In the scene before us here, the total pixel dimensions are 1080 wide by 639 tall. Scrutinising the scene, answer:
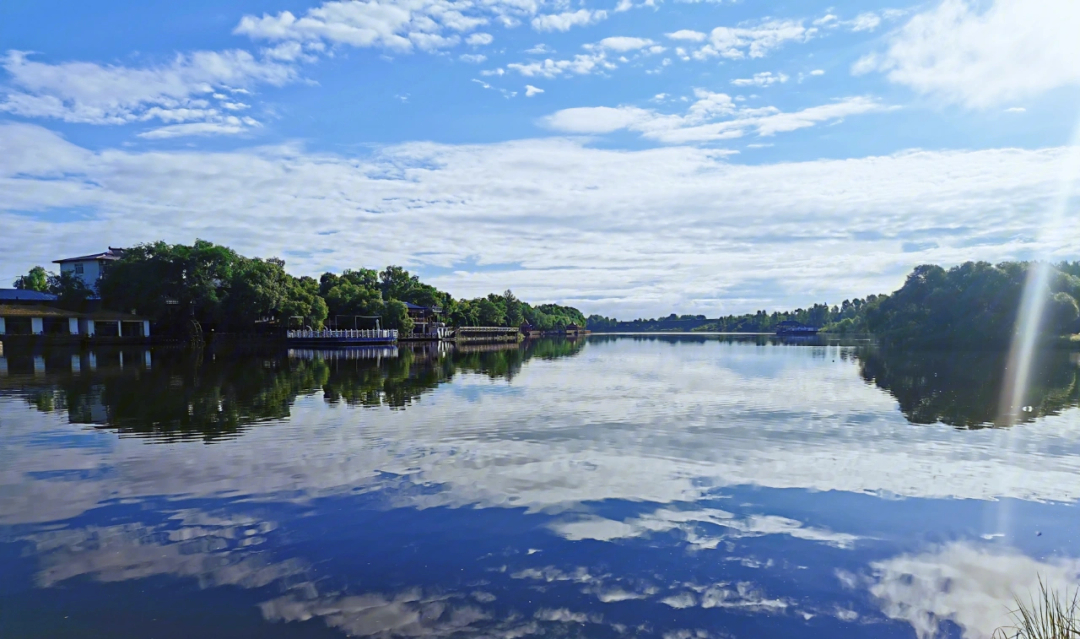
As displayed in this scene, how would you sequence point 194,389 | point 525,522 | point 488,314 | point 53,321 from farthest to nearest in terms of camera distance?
1. point 488,314
2. point 53,321
3. point 194,389
4. point 525,522

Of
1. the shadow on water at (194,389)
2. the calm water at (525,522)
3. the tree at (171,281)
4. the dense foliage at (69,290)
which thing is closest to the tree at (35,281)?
the dense foliage at (69,290)

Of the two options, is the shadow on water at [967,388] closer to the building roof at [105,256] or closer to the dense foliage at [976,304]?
the dense foliage at [976,304]

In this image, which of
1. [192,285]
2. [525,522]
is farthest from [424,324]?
[525,522]

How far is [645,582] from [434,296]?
107965 millimetres

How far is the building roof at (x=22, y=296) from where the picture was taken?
69.9 metres

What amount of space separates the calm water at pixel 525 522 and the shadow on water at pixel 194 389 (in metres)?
0.30

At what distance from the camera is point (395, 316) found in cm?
9275

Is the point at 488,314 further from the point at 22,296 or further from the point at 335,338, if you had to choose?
the point at 22,296

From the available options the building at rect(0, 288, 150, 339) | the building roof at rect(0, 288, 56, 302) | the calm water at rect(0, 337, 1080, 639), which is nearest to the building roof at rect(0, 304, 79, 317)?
the building at rect(0, 288, 150, 339)

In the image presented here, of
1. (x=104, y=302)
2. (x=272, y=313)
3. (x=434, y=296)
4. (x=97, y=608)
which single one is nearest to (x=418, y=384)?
(x=97, y=608)

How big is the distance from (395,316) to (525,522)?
283ft

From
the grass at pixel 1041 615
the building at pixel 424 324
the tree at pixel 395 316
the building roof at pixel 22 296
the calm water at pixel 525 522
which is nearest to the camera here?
the grass at pixel 1041 615

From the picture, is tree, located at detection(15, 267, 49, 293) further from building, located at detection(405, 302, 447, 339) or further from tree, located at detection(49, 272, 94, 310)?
building, located at detection(405, 302, 447, 339)

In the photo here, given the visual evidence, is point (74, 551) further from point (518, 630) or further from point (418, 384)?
point (418, 384)
